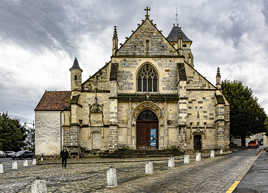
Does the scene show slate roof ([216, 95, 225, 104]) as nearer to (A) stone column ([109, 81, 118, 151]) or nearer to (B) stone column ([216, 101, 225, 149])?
(B) stone column ([216, 101, 225, 149])

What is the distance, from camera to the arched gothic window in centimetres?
2883

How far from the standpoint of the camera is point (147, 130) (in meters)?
28.4

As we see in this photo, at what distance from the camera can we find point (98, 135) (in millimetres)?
27922

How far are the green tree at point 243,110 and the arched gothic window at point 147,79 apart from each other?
58.6ft

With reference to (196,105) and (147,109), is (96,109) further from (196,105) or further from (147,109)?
(196,105)

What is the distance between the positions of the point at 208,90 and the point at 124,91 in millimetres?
8567

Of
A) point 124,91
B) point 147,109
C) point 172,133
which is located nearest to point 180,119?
point 172,133

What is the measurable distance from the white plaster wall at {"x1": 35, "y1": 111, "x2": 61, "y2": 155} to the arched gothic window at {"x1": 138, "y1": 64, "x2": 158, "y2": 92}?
9133 millimetres

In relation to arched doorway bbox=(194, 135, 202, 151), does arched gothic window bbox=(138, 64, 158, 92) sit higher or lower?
higher

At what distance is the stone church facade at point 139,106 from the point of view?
27.2m

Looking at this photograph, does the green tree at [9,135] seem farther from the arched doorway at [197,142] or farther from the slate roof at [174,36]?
the arched doorway at [197,142]

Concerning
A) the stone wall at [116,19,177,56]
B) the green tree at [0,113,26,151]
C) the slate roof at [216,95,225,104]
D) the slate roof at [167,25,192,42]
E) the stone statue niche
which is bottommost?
the green tree at [0,113,26,151]

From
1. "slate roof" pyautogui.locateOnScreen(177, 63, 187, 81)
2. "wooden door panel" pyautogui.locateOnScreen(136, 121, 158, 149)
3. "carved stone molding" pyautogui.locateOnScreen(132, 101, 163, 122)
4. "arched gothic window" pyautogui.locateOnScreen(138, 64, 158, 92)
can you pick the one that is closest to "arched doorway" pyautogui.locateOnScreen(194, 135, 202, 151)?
"wooden door panel" pyautogui.locateOnScreen(136, 121, 158, 149)

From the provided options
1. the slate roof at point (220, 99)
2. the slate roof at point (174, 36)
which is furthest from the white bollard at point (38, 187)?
the slate roof at point (174, 36)
